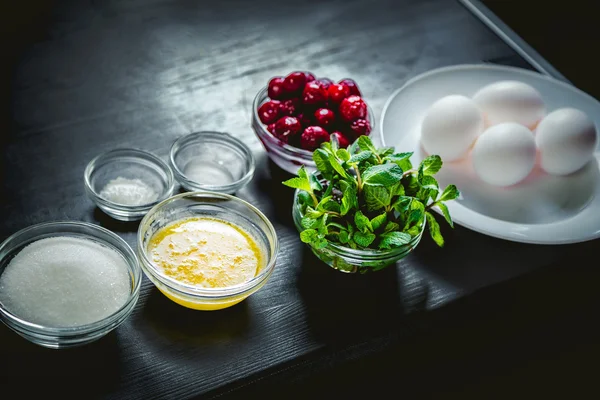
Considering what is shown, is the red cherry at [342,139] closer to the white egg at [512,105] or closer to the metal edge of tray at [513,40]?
the white egg at [512,105]

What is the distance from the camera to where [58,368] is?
31.7 inches

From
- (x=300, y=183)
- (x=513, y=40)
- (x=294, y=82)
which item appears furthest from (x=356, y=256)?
(x=513, y=40)

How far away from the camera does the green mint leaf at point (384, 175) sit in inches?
33.8

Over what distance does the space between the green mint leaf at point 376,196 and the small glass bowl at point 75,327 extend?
0.99 ft

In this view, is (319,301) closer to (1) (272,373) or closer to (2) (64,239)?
(1) (272,373)

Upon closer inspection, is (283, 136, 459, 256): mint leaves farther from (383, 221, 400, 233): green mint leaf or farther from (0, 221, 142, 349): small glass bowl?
(0, 221, 142, 349): small glass bowl

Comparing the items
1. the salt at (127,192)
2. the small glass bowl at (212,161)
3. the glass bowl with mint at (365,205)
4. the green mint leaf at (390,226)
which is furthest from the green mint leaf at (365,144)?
the salt at (127,192)

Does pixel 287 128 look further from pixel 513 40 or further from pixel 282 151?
pixel 513 40

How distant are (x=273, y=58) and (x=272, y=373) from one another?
0.68m

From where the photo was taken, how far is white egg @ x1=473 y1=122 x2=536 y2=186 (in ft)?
3.59

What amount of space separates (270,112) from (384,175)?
11.4 inches

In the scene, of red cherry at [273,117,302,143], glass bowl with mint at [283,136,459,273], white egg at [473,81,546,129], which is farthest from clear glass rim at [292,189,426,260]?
white egg at [473,81,546,129]

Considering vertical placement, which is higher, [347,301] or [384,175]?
[384,175]

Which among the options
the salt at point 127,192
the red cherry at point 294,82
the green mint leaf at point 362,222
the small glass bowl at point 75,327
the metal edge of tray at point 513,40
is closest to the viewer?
the small glass bowl at point 75,327
